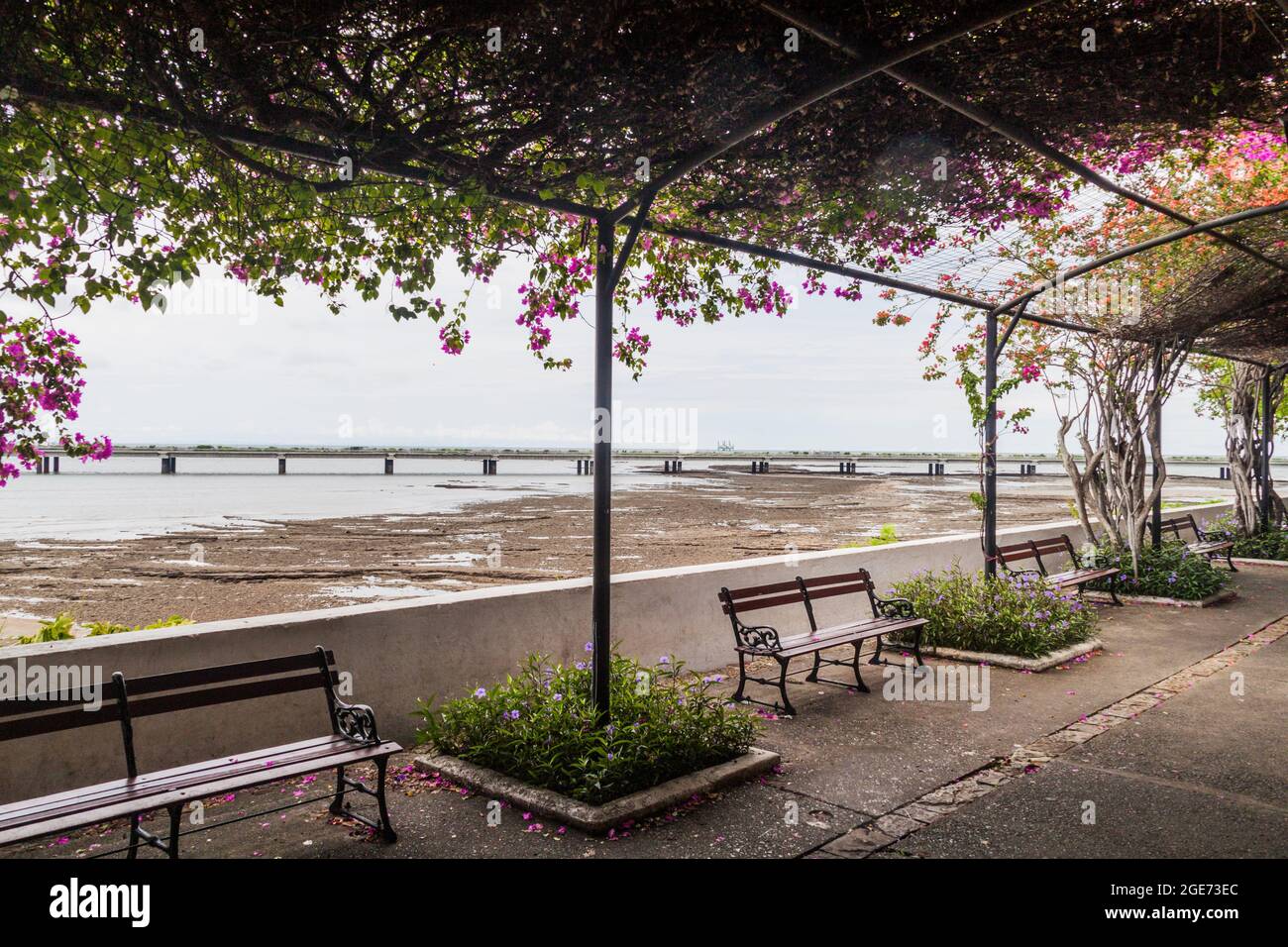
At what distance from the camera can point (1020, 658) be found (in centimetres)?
696

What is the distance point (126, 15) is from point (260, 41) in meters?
0.42

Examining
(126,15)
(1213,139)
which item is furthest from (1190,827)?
(126,15)

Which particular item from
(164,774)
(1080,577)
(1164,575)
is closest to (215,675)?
(164,774)

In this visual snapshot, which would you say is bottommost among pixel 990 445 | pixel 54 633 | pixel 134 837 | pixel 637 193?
pixel 134 837

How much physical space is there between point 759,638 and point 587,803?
223cm

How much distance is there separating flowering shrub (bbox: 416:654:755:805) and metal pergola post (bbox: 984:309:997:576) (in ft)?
15.2

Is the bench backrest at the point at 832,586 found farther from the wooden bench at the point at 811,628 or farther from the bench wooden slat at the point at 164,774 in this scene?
the bench wooden slat at the point at 164,774

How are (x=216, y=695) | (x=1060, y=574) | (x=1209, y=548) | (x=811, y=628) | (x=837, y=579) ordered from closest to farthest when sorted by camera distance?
(x=216, y=695), (x=811, y=628), (x=837, y=579), (x=1060, y=574), (x=1209, y=548)

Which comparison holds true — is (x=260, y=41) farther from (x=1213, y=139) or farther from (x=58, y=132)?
(x=1213, y=139)

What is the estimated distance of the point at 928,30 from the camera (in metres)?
3.39

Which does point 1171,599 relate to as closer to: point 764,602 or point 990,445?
point 990,445

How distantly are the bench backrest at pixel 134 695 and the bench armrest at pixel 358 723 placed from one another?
0.03 meters

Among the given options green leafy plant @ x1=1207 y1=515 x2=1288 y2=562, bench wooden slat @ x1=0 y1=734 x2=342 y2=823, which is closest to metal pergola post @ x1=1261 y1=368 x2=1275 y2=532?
green leafy plant @ x1=1207 y1=515 x2=1288 y2=562

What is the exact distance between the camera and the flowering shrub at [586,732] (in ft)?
13.6
